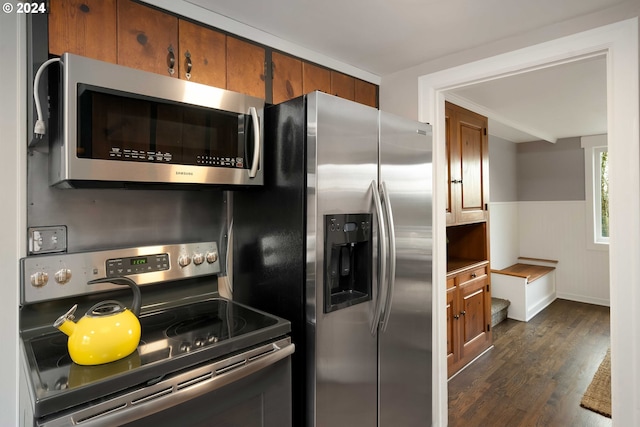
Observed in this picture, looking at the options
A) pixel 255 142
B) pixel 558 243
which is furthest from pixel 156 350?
pixel 558 243

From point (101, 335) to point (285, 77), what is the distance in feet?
4.65

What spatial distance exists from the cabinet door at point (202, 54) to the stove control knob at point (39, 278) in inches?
35.4

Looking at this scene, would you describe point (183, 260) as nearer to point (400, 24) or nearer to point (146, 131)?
point (146, 131)

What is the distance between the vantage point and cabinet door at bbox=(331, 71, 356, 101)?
216 cm

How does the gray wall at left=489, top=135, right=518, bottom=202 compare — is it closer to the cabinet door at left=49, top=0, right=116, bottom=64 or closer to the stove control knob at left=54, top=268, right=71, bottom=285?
the cabinet door at left=49, top=0, right=116, bottom=64

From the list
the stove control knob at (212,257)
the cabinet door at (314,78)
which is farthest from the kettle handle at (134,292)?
the cabinet door at (314,78)

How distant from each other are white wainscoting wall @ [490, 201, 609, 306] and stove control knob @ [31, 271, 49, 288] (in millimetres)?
4666

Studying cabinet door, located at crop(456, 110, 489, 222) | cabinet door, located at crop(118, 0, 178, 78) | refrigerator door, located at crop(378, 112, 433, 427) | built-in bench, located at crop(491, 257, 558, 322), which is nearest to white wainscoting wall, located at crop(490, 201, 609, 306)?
built-in bench, located at crop(491, 257, 558, 322)

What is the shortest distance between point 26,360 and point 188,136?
0.86m

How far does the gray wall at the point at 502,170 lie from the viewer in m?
4.92

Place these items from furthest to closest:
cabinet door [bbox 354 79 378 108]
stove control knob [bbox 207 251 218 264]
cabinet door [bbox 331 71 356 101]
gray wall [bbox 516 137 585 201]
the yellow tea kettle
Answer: gray wall [bbox 516 137 585 201]
cabinet door [bbox 354 79 378 108]
cabinet door [bbox 331 71 356 101]
stove control knob [bbox 207 251 218 264]
the yellow tea kettle

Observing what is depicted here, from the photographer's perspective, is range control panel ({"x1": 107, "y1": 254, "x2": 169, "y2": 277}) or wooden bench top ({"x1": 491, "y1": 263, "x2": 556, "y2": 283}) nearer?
range control panel ({"x1": 107, "y1": 254, "x2": 169, "y2": 277})

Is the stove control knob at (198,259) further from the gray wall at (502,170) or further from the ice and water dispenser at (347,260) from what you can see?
the gray wall at (502,170)

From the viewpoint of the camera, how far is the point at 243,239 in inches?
69.5
